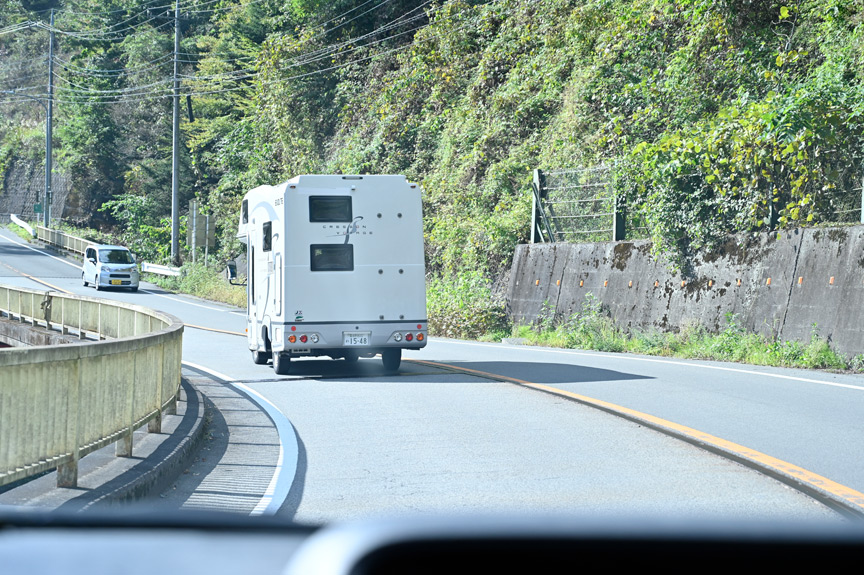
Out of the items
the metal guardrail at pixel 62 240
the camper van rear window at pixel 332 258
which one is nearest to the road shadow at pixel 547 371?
the camper van rear window at pixel 332 258

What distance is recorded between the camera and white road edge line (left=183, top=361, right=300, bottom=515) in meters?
7.14

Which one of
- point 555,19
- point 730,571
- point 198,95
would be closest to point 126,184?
point 198,95

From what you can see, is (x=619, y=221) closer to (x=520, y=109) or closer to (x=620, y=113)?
(x=620, y=113)

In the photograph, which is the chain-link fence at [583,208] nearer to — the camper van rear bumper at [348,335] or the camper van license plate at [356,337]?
the camper van rear bumper at [348,335]

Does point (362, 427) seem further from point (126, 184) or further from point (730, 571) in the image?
point (126, 184)

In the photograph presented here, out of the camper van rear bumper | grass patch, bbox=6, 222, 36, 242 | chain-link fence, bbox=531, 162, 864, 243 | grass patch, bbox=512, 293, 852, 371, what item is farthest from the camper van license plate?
grass patch, bbox=6, 222, 36, 242

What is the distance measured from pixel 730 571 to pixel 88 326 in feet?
72.1

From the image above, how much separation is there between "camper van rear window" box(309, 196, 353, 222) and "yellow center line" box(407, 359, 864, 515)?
5151 mm

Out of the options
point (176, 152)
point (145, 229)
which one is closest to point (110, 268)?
point (176, 152)

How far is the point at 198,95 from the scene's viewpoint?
221 feet

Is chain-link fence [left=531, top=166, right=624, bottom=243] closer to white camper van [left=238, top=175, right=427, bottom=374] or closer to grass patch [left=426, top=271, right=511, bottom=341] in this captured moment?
grass patch [left=426, top=271, right=511, bottom=341]

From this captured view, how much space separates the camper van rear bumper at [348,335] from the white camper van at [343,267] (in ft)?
A: 0.05

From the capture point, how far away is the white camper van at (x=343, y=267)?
52.5ft

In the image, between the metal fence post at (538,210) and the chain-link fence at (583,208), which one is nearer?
the chain-link fence at (583,208)
